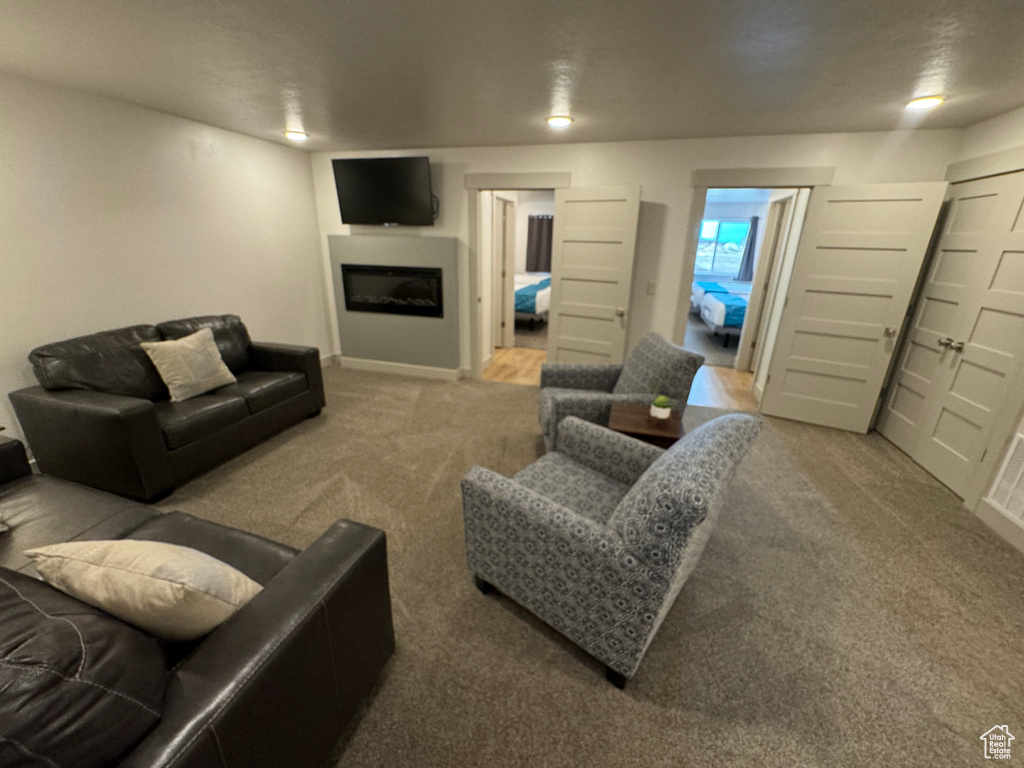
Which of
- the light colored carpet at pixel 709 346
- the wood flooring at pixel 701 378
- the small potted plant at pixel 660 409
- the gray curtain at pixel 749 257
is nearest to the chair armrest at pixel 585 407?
the small potted plant at pixel 660 409

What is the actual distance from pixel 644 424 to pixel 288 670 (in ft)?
6.00

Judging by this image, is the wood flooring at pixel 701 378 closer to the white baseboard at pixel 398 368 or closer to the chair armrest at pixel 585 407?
the white baseboard at pixel 398 368

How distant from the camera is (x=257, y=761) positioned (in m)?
0.89

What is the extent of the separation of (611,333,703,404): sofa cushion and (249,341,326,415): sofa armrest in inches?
93.7

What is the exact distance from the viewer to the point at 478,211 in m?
4.04

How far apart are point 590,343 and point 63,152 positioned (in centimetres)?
399

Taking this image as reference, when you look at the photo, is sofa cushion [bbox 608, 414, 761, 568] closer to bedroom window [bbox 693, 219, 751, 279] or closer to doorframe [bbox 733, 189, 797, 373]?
doorframe [bbox 733, 189, 797, 373]

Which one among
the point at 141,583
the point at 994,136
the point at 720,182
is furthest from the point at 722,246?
the point at 141,583

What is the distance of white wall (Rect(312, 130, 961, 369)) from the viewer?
3.02 m

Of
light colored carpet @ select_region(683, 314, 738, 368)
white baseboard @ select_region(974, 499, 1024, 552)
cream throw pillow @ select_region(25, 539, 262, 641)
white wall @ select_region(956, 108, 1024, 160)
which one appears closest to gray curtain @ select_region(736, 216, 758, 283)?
light colored carpet @ select_region(683, 314, 738, 368)

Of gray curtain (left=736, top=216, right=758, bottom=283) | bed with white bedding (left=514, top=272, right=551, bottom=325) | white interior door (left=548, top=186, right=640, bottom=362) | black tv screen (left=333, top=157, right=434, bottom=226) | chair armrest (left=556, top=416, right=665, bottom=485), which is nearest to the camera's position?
chair armrest (left=556, top=416, right=665, bottom=485)

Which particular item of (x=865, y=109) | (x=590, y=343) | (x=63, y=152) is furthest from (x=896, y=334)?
(x=63, y=152)

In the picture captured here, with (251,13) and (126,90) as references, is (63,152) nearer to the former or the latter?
(126,90)

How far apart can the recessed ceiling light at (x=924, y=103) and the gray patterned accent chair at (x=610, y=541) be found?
243 centimetres
